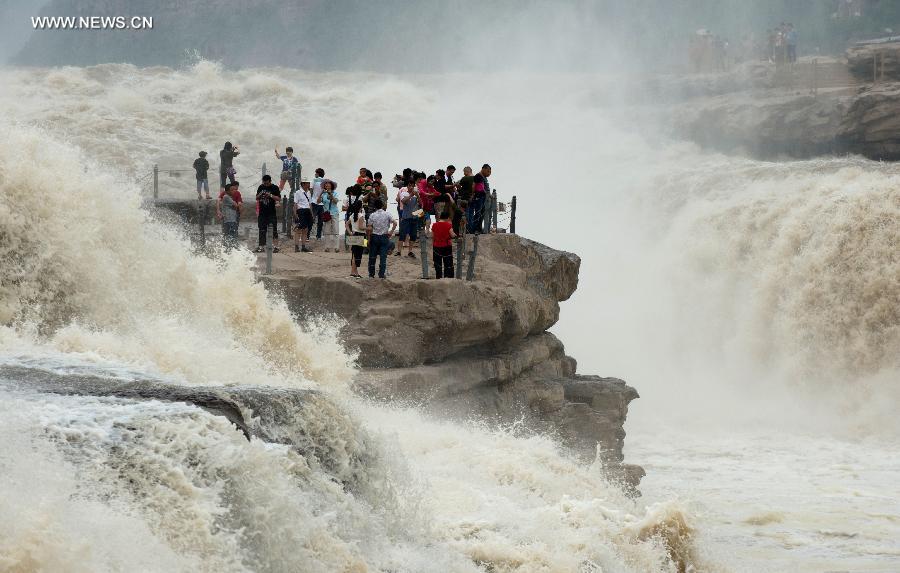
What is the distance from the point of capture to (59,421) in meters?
7.70

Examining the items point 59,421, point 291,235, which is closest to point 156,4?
point 291,235

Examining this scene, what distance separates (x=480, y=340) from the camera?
53.4ft

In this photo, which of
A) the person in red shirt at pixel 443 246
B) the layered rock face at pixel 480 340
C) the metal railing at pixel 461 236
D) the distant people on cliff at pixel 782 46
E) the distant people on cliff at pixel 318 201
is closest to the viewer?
the layered rock face at pixel 480 340

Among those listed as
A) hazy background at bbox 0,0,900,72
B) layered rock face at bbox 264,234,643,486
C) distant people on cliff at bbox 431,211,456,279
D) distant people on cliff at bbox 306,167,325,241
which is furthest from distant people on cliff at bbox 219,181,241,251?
hazy background at bbox 0,0,900,72

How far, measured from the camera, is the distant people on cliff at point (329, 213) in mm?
18516

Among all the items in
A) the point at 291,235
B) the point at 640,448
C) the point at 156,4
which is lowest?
the point at 640,448

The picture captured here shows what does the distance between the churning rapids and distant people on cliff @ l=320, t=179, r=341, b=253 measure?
3.21 metres

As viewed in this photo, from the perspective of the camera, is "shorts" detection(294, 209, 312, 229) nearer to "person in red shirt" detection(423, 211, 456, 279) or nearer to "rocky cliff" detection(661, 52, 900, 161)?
"person in red shirt" detection(423, 211, 456, 279)

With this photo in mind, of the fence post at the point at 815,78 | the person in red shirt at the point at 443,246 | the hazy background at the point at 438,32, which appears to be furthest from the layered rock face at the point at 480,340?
the hazy background at the point at 438,32

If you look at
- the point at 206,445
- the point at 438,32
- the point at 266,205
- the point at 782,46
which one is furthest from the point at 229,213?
the point at 438,32

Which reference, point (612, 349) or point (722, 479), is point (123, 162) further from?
point (722, 479)

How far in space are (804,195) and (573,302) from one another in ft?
16.6

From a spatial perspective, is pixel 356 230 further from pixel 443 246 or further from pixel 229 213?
pixel 229 213

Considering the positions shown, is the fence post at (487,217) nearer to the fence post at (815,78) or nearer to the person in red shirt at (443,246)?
the person in red shirt at (443,246)
